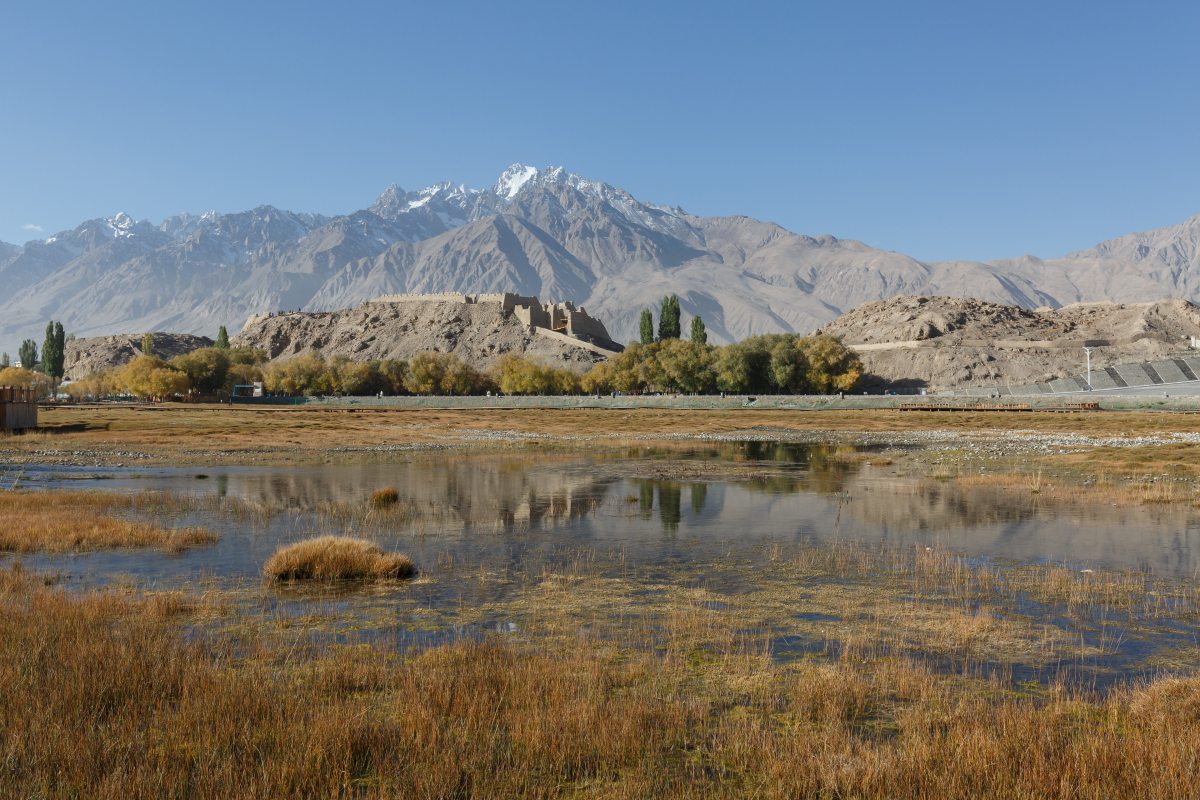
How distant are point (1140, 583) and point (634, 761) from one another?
12.1 metres

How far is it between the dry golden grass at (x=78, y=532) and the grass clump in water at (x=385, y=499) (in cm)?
586

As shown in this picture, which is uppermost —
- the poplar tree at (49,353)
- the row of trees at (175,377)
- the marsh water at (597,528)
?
the poplar tree at (49,353)

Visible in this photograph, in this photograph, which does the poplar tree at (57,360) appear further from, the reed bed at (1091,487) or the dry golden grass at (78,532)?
the reed bed at (1091,487)

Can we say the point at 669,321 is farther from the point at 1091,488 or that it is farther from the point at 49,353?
the point at 49,353

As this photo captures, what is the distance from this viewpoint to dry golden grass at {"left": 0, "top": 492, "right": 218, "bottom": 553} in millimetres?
17672

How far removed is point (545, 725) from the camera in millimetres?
7500

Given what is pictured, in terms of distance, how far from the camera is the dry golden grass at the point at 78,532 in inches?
696

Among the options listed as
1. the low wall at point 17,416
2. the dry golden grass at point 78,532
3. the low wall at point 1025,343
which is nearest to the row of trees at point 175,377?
the low wall at point 17,416

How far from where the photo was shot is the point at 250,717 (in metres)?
7.61

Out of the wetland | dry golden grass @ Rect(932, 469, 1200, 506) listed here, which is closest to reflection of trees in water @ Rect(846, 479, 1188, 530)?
the wetland

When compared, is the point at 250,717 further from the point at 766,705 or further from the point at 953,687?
the point at 953,687

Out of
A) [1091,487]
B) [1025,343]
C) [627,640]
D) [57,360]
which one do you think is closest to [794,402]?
[1091,487]

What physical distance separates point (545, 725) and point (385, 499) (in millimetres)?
19392

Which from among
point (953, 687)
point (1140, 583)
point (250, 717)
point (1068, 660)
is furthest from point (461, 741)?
point (1140, 583)
